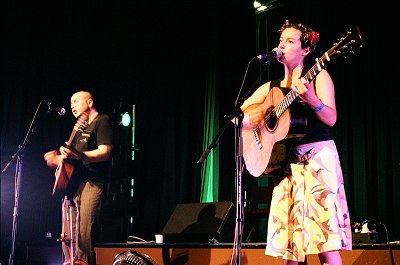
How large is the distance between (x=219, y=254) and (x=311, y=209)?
160cm

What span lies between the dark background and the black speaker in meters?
2.22

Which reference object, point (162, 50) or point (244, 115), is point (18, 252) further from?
point (244, 115)

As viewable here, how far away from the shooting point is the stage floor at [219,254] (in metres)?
3.83

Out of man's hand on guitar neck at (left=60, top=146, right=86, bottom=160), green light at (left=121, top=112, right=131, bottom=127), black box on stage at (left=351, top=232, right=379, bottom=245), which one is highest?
green light at (left=121, top=112, right=131, bottom=127)

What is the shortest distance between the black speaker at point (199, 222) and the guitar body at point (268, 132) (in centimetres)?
109

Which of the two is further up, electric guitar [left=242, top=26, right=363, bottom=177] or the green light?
the green light

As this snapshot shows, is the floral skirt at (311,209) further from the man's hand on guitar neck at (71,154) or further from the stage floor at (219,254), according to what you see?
the man's hand on guitar neck at (71,154)

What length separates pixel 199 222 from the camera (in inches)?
201

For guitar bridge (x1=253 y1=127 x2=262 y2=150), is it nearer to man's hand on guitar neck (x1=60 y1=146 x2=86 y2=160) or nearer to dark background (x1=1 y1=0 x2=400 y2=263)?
man's hand on guitar neck (x1=60 y1=146 x2=86 y2=160)

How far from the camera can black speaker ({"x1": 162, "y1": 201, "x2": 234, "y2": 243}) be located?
4.90 m

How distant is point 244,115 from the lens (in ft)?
13.1

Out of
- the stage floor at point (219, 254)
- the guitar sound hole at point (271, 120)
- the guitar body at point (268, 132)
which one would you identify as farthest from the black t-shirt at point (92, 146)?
the guitar sound hole at point (271, 120)

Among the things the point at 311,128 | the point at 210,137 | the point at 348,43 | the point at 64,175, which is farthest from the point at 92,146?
the point at 210,137

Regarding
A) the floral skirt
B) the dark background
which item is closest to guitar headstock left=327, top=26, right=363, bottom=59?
the floral skirt
